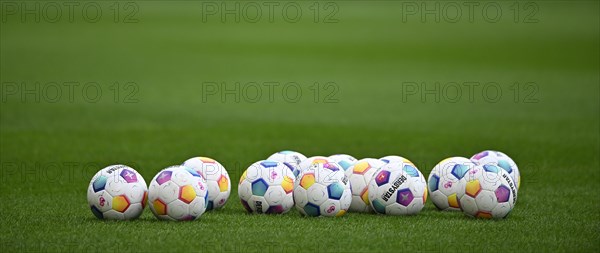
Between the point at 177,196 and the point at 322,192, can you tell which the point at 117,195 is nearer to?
the point at 177,196

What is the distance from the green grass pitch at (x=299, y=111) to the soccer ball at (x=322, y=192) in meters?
0.27

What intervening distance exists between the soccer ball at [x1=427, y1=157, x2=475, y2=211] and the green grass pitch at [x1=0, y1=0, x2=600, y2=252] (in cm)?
28

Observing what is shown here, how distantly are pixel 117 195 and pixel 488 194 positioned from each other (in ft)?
15.9

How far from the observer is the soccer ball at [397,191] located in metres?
12.5

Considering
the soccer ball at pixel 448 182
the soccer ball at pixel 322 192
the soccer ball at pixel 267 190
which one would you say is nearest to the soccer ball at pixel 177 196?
the soccer ball at pixel 267 190

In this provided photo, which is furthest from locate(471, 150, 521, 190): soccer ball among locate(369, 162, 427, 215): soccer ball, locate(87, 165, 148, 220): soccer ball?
locate(87, 165, 148, 220): soccer ball

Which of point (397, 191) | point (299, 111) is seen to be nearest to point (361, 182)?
point (397, 191)

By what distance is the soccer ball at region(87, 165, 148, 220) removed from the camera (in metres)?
11.7

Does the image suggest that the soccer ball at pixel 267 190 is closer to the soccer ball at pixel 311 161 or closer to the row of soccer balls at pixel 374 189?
the row of soccer balls at pixel 374 189

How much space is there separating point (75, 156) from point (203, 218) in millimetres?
8085

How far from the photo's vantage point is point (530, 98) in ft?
105

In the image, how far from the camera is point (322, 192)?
12250 millimetres

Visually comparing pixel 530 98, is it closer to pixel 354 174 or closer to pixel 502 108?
pixel 502 108

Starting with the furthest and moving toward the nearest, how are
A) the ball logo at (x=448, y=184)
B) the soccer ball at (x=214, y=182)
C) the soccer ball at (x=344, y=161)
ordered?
the soccer ball at (x=344, y=161)
the ball logo at (x=448, y=184)
the soccer ball at (x=214, y=182)
